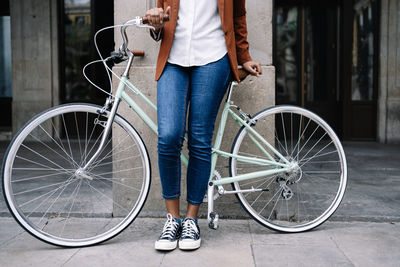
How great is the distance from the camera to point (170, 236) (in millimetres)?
2723

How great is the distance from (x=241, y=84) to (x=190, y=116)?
2.37ft

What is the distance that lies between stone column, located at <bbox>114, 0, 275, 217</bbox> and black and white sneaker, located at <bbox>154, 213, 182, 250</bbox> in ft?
1.93

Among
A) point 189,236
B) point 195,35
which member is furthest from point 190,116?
point 189,236

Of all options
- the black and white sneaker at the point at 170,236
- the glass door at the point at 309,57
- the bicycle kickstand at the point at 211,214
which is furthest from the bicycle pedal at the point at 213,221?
the glass door at the point at 309,57

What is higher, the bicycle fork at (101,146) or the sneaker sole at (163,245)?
the bicycle fork at (101,146)

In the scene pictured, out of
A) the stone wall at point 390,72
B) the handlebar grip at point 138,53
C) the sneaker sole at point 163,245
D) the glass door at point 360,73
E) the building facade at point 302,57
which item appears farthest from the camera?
the glass door at point 360,73

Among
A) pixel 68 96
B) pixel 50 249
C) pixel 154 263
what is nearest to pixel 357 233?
pixel 154 263

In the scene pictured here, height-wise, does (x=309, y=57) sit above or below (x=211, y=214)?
above

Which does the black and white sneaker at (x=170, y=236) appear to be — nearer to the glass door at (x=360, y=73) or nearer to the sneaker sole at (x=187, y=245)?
the sneaker sole at (x=187, y=245)

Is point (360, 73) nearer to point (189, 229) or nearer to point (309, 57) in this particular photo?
point (309, 57)

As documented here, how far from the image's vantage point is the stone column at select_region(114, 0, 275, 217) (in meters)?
3.35

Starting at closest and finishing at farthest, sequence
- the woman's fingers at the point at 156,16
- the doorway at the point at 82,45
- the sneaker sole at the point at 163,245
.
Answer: the woman's fingers at the point at 156,16 < the sneaker sole at the point at 163,245 < the doorway at the point at 82,45

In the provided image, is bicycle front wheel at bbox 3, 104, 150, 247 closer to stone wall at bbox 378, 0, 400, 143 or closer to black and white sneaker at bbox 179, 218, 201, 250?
black and white sneaker at bbox 179, 218, 201, 250

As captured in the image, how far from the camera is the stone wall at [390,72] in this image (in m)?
8.77
